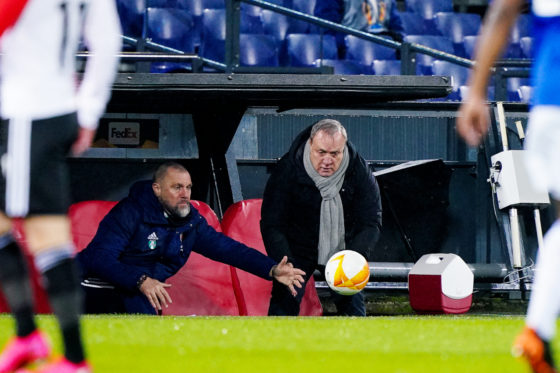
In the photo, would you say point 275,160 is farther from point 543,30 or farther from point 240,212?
point 543,30

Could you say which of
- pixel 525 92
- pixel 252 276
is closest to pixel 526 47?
pixel 525 92

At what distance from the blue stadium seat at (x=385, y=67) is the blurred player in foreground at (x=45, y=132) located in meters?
9.44

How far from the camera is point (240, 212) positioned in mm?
9250

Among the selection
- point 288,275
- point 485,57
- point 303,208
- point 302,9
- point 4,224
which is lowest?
point 288,275

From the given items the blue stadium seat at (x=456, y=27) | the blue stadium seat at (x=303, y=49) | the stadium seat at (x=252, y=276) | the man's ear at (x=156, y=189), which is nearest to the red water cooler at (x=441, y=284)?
the stadium seat at (x=252, y=276)

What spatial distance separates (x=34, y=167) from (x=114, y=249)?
4169 mm

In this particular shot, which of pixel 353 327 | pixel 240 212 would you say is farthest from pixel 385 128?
pixel 353 327

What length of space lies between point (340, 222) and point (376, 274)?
4.85 feet

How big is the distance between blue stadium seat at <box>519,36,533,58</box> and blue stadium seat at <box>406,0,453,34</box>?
1.21 metres

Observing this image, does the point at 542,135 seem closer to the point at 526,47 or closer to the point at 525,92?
the point at 525,92

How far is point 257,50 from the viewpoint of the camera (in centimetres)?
1301

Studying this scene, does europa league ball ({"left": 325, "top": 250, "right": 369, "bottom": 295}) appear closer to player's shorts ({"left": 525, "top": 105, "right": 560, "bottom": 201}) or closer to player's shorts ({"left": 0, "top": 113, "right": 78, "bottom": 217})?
player's shorts ({"left": 525, "top": 105, "right": 560, "bottom": 201})

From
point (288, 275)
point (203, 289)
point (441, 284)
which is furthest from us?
point (203, 289)

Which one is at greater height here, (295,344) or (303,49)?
(303,49)
